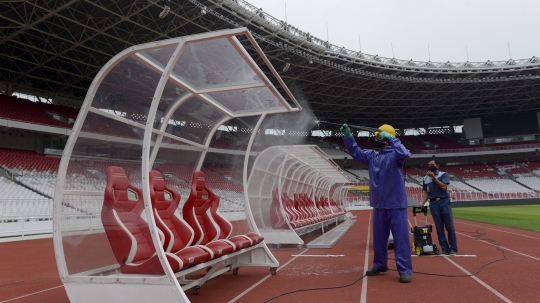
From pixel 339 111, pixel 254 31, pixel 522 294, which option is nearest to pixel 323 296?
pixel 522 294

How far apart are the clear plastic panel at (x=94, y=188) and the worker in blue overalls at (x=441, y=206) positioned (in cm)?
575

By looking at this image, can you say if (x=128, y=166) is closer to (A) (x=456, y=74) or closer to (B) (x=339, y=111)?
(A) (x=456, y=74)

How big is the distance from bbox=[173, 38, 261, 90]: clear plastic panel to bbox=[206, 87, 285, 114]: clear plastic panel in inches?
15.9

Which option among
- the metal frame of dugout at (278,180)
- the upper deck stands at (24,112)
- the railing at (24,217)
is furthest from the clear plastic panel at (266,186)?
the upper deck stands at (24,112)

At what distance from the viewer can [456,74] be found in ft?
113

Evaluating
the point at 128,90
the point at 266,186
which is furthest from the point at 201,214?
the point at 266,186

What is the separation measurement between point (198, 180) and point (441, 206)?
4886 mm

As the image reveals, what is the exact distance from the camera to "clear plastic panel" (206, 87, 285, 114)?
529cm

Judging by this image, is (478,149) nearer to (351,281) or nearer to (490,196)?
(490,196)

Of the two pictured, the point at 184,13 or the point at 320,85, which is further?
the point at 320,85

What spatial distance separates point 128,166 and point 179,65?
1.18 metres

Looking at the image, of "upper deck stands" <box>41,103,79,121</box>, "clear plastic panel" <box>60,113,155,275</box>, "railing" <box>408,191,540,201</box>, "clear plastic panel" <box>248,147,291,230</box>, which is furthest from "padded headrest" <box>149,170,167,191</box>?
"railing" <box>408,191,540,201</box>

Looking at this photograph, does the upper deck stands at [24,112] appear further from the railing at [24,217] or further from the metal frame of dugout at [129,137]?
the metal frame of dugout at [129,137]

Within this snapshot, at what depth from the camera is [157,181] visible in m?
4.52
